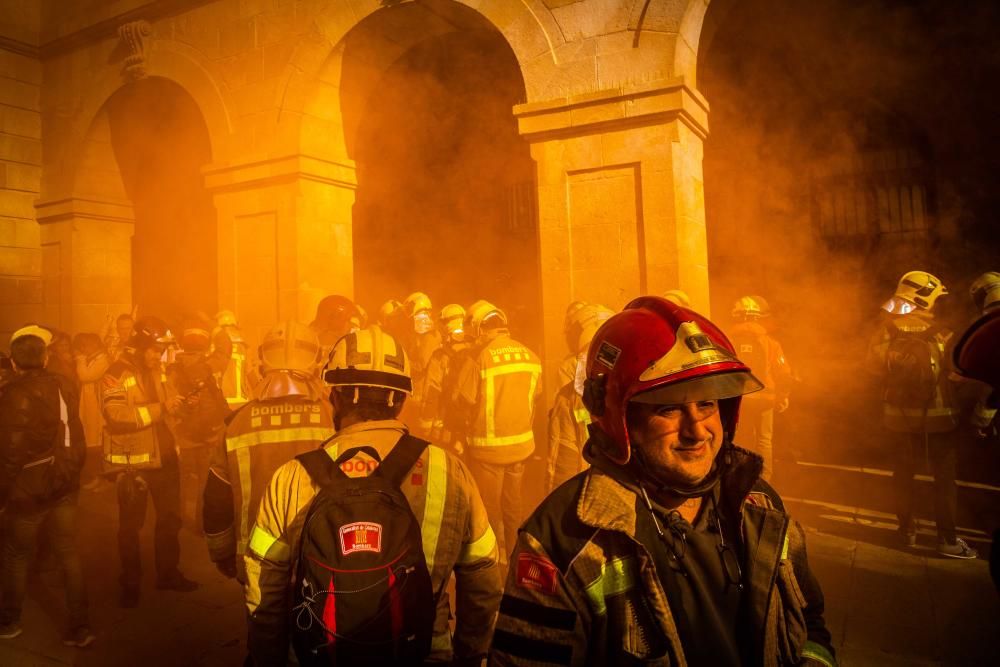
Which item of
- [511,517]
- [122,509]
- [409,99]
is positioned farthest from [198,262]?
[511,517]

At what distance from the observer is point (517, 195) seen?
→ 33.4ft

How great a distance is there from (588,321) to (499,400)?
99 cm

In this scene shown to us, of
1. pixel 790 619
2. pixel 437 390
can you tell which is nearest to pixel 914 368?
pixel 437 390

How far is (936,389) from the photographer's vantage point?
4.79 meters

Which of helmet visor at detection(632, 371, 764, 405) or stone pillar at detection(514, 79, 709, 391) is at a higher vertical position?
stone pillar at detection(514, 79, 709, 391)

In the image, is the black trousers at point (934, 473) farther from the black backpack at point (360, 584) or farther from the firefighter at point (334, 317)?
the firefighter at point (334, 317)

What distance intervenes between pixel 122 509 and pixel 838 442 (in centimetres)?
844

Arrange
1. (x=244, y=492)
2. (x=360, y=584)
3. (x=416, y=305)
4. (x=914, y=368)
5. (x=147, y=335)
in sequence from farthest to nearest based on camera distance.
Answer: (x=416, y=305) → (x=914, y=368) → (x=147, y=335) → (x=244, y=492) → (x=360, y=584)

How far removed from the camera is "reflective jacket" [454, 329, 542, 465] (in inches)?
191

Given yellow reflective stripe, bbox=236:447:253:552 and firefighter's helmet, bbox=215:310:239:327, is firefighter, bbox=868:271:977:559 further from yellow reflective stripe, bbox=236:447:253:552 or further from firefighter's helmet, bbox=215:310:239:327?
firefighter's helmet, bbox=215:310:239:327

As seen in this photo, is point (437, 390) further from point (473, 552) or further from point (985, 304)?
point (985, 304)

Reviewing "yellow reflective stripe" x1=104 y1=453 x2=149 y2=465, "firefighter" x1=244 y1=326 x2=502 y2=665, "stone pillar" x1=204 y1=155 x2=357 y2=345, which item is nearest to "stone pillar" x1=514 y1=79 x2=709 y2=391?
"stone pillar" x1=204 y1=155 x2=357 y2=345

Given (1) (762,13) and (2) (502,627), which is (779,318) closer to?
(1) (762,13)

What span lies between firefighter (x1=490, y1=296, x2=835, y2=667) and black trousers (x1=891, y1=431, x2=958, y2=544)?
4078mm
